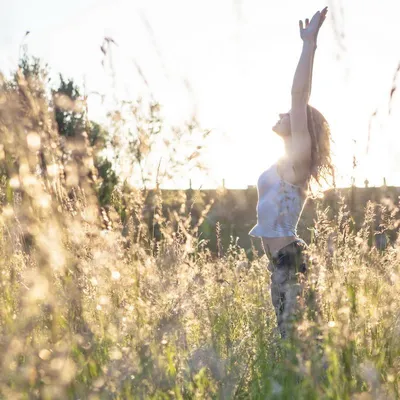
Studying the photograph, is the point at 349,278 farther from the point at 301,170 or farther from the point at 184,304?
the point at 301,170

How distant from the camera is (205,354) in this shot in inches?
66.7

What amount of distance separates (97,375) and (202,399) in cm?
33

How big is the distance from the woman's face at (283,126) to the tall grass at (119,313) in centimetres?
125

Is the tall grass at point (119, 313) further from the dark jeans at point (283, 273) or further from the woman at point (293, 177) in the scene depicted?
the woman at point (293, 177)

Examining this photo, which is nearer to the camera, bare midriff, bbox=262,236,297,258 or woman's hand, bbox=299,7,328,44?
woman's hand, bbox=299,7,328,44

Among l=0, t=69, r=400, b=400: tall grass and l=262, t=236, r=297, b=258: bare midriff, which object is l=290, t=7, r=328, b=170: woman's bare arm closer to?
l=262, t=236, r=297, b=258: bare midriff

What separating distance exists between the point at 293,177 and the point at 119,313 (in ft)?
5.60

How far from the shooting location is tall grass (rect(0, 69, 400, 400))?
5.53ft

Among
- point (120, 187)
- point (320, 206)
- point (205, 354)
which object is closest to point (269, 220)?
point (320, 206)

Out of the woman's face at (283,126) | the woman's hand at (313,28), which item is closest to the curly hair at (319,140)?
the woman's face at (283,126)

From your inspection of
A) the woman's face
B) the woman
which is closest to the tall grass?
the woman

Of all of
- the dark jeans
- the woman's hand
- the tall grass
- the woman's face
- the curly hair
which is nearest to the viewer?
the tall grass

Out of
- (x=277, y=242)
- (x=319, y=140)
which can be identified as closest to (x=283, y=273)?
(x=277, y=242)

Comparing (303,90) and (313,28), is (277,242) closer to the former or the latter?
(303,90)
